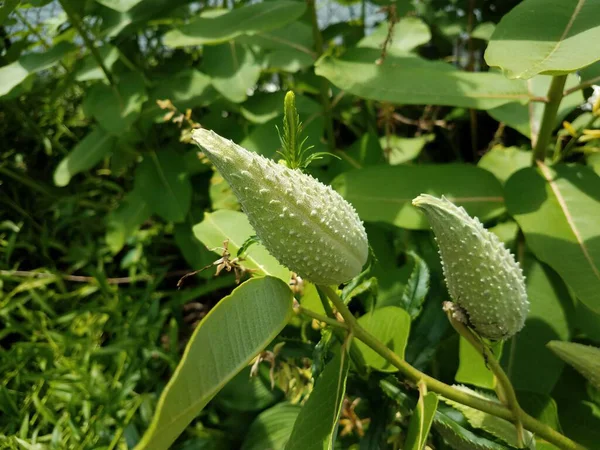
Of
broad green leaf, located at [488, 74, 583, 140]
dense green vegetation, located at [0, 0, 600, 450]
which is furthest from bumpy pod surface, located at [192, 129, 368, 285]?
broad green leaf, located at [488, 74, 583, 140]

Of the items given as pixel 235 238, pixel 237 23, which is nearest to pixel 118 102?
pixel 237 23

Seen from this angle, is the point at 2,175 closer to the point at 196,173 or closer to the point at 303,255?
the point at 196,173

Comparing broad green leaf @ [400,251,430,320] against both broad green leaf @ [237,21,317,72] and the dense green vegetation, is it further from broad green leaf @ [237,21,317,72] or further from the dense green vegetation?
broad green leaf @ [237,21,317,72]

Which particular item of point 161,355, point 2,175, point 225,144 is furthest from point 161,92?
point 225,144

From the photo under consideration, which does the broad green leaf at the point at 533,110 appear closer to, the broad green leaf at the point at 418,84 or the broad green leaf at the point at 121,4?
the broad green leaf at the point at 418,84

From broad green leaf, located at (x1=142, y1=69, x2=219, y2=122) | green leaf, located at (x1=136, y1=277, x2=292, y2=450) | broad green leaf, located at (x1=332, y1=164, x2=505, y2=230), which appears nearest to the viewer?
green leaf, located at (x1=136, y1=277, x2=292, y2=450)
